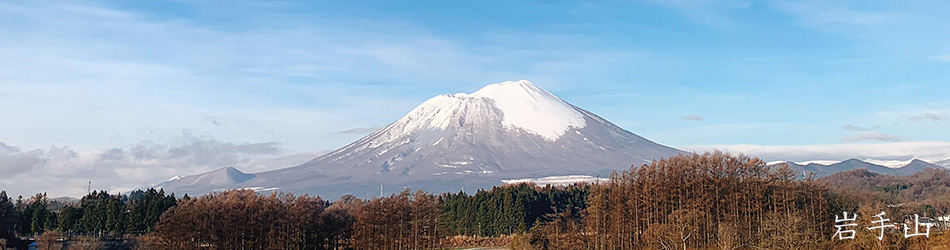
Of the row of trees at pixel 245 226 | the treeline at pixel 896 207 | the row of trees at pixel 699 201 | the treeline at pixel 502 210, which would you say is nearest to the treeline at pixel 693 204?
the row of trees at pixel 699 201

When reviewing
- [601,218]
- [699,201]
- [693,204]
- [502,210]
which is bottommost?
[601,218]

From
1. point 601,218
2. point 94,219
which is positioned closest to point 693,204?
point 601,218

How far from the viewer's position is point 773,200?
59344 mm

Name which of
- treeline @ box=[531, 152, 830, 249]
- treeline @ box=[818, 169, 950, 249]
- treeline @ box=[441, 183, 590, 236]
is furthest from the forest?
treeline @ box=[441, 183, 590, 236]

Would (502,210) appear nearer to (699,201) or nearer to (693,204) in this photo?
(699,201)

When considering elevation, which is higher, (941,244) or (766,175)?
(766,175)

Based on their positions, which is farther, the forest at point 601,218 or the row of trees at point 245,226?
the row of trees at point 245,226

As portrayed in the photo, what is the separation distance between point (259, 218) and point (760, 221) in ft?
111

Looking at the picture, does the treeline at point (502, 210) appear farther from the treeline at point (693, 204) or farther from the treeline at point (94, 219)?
the treeline at point (94, 219)

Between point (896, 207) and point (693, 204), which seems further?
point (896, 207)

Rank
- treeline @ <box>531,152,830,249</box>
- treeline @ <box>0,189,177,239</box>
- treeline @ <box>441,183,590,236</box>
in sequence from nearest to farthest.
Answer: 1. treeline @ <box>531,152,830,249</box>
2. treeline @ <box>0,189,177,239</box>
3. treeline @ <box>441,183,590,236</box>

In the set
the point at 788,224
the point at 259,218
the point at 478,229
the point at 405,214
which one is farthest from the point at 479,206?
the point at 788,224

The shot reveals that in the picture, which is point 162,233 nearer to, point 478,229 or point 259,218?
point 259,218

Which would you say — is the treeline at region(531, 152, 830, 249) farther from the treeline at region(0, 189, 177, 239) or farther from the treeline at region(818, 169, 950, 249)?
the treeline at region(0, 189, 177, 239)
